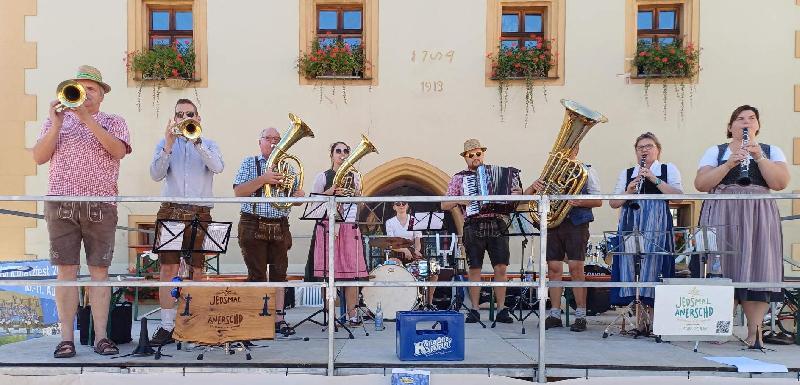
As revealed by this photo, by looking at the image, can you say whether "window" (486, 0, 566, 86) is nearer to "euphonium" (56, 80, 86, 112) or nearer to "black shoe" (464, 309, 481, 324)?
"black shoe" (464, 309, 481, 324)

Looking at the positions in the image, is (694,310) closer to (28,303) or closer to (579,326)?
(579,326)

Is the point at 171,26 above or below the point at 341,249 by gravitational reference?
above

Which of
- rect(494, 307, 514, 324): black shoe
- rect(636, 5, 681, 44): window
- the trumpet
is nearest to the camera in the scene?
the trumpet

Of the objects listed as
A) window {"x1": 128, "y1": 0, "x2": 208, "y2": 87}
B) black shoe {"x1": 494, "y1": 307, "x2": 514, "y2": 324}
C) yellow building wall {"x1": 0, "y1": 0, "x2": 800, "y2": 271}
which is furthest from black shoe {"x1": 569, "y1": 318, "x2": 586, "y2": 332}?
window {"x1": 128, "y1": 0, "x2": 208, "y2": 87}

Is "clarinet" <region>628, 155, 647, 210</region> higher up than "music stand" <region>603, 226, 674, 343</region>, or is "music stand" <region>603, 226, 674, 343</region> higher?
"clarinet" <region>628, 155, 647, 210</region>

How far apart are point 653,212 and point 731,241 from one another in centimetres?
67

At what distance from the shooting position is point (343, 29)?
8.91 meters

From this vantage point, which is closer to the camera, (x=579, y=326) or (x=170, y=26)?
(x=579, y=326)

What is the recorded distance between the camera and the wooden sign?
3.94 meters

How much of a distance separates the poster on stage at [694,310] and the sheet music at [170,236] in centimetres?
314

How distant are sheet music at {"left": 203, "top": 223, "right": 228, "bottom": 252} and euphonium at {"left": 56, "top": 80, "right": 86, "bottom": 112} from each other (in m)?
1.24

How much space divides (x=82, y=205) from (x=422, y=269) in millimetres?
3899

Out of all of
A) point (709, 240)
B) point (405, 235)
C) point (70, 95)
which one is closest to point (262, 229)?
point (70, 95)

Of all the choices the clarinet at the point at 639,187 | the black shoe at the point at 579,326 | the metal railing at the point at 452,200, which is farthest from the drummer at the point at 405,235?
the metal railing at the point at 452,200
